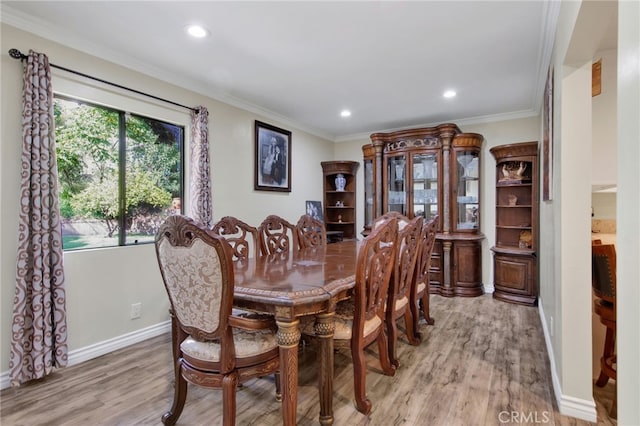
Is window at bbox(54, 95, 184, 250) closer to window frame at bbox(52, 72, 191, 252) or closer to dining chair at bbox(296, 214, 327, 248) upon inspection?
window frame at bbox(52, 72, 191, 252)

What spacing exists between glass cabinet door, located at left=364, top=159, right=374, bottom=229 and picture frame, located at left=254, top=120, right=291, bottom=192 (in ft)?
4.45

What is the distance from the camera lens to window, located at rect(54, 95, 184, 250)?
258cm

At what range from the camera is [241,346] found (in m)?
1.58

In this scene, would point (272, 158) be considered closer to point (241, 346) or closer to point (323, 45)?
point (323, 45)

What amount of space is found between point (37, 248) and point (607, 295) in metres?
3.59

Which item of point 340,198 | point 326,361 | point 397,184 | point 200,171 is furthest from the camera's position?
point 340,198

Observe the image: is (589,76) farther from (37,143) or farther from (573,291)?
(37,143)

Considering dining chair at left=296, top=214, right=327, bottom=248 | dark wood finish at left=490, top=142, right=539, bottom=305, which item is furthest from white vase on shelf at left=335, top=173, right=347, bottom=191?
dark wood finish at left=490, top=142, right=539, bottom=305

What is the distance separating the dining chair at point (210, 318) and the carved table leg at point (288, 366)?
0.10m

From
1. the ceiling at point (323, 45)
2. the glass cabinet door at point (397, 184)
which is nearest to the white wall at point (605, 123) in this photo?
the ceiling at point (323, 45)

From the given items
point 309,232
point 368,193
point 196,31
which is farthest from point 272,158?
point 196,31

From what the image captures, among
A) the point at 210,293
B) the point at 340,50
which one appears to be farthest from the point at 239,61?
the point at 210,293

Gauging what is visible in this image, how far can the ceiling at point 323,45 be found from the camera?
215 cm

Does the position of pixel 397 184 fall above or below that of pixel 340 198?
above
